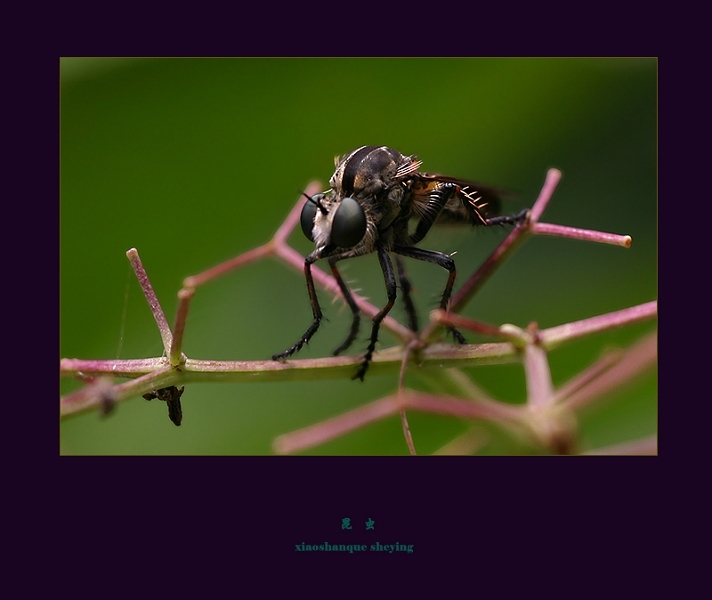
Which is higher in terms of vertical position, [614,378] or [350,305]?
[350,305]

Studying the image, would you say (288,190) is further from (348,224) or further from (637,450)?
(637,450)

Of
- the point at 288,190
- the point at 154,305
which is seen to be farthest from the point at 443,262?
the point at 288,190

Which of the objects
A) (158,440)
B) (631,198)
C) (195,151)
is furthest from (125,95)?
(631,198)

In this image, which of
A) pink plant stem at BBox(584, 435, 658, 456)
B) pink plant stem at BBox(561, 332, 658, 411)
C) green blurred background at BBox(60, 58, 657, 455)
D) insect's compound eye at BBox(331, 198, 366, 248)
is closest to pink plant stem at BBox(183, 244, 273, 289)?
insect's compound eye at BBox(331, 198, 366, 248)

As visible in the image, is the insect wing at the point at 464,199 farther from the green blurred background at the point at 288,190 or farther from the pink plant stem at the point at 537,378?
→ the pink plant stem at the point at 537,378

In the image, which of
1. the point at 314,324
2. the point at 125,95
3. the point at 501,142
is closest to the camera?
the point at 314,324

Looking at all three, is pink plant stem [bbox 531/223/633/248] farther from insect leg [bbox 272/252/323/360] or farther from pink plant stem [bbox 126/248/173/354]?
pink plant stem [bbox 126/248/173/354]

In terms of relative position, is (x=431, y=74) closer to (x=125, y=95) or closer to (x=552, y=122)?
(x=552, y=122)

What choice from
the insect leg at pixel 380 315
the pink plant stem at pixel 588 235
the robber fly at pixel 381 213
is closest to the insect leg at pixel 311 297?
the robber fly at pixel 381 213
